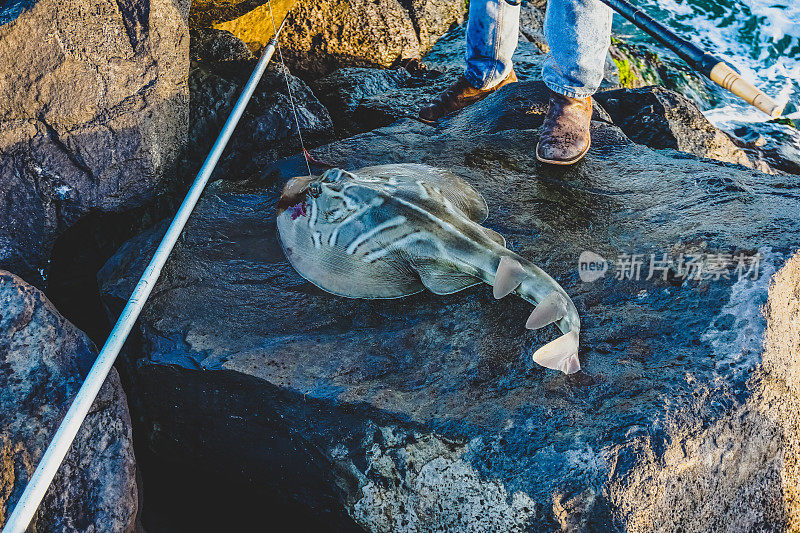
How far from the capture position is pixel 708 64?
136 inches

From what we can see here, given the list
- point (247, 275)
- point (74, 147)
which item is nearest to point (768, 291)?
point (247, 275)

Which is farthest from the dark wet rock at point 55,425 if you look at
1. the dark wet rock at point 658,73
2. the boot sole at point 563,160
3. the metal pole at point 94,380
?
the dark wet rock at point 658,73

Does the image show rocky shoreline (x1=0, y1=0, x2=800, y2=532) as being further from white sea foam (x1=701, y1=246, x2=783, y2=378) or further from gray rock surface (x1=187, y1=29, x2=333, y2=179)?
gray rock surface (x1=187, y1=29, x2=333, y2=179)

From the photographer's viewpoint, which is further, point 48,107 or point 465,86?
point 465,86

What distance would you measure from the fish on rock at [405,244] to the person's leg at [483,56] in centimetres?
173

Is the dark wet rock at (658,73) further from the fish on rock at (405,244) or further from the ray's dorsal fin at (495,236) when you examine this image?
the ray's dorsal fin at (495,236)

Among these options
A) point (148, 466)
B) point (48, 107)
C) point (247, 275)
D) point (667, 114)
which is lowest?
point (148, 466)

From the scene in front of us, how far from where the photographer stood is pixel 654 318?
124 inches

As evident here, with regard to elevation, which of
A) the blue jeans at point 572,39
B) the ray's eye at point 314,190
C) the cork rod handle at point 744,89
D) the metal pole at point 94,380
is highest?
the cork rod handle at point 744,89

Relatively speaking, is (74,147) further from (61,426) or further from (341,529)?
(341,529)

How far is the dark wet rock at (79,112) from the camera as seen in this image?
389 centimetres

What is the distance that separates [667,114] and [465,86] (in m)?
1.72

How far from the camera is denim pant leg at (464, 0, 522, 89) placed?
523cm

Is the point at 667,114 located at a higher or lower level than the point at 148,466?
higher
